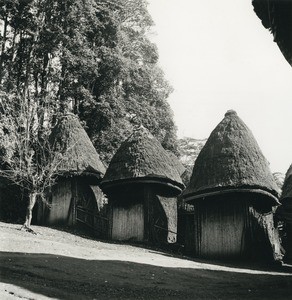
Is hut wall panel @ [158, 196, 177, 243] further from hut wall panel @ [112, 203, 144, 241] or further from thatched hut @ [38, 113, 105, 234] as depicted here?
thatched hut @ [38, 113, 105, 234]

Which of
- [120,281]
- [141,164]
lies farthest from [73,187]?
[120,281]

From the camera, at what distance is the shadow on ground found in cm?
977

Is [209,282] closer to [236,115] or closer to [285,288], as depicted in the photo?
[285,288]

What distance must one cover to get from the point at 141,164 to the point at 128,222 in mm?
Result: 2824

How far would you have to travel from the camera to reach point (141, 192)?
906 inches

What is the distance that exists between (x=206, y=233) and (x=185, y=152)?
27870 millimetres

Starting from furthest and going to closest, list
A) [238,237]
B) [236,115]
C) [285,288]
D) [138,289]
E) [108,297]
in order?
[236,115]
[238,237]
[285,288]
[138,289]
[108,297]

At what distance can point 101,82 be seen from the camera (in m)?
35.2

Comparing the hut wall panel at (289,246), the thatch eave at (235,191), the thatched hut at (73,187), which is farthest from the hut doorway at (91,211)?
the hut wall panel at (289,246)

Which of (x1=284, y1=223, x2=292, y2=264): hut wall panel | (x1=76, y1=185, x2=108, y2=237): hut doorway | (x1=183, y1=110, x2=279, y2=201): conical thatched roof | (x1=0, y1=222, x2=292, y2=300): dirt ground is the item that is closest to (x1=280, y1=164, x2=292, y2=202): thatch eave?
(x1=183, y1=110, x2=279, y2=201): conical thatched roof

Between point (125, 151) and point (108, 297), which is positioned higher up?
point (125, 151)

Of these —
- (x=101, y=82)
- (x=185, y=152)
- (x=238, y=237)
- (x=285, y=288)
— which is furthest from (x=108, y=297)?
(x=185, y=152)

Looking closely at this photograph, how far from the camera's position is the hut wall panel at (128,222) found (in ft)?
74.3

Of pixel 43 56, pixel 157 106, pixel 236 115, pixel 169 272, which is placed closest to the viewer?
pixel 169 272
